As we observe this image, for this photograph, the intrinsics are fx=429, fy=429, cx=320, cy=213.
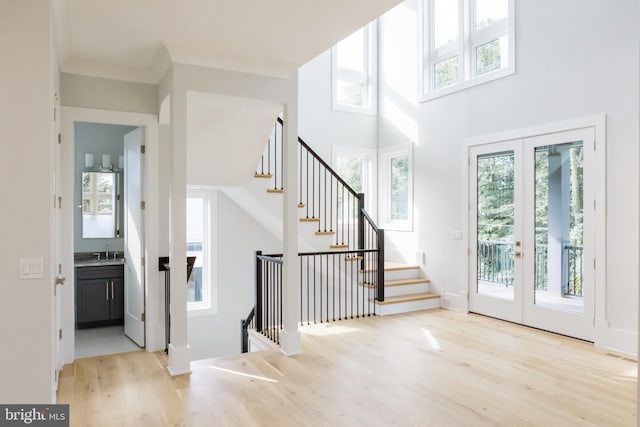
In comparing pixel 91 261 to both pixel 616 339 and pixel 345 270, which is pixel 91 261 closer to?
pixel 345 270

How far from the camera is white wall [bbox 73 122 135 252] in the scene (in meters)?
5.91

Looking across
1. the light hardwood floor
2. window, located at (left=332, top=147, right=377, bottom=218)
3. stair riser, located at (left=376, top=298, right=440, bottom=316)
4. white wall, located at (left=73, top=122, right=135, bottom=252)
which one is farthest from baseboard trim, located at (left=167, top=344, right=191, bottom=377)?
window, located at (left=332, top=147, right=377, bottom=218)

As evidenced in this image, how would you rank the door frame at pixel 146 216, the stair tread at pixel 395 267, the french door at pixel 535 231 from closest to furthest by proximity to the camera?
1. the door frame at pixel 146 216
2. the french door at pixel 535 231
3. the stair tread at pixel 395 267

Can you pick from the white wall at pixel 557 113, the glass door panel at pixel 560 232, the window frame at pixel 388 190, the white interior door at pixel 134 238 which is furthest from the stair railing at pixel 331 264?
the glass door panel at pixel 560 232

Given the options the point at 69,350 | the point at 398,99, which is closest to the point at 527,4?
the point at 398,99

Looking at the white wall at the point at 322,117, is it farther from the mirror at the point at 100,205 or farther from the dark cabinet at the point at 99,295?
the dark cabinet at the point at 99,295

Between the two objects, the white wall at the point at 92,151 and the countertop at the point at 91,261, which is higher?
the white wall at the point at 92,151

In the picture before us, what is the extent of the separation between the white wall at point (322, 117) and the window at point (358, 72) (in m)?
0.25

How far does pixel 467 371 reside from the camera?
374 cm

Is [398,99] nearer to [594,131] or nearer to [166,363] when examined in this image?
[594,131]

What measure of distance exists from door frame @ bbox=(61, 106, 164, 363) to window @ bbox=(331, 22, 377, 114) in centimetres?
390

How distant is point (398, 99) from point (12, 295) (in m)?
6.05

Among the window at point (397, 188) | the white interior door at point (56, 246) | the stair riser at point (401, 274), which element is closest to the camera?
the white interior door at point (56, 246)

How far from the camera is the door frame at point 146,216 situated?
13.0 ft
